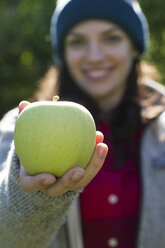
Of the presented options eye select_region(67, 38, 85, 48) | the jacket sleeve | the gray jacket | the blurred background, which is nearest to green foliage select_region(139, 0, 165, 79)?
the blurred background

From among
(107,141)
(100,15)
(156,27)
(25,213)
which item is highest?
(100,15)

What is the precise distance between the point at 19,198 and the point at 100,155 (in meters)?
0.26

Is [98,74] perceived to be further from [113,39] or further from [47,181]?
[47,181]

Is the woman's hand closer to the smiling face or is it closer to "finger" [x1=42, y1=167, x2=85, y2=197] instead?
"finger" [x1=42, y1=167, x2=85, y2=197]

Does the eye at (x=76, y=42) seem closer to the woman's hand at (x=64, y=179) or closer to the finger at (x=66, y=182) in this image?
the woman's hand at (x=64, y=179)

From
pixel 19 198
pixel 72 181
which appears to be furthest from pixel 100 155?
pixel 19 198

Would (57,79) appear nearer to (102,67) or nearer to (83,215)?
(102,67)

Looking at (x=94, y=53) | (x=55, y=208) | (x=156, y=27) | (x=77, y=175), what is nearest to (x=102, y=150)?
(x=77, y=175)

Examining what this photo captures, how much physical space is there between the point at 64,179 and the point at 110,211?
2.13 feet

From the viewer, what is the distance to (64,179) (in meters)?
0.83

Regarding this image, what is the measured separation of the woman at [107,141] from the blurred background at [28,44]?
483 centimetres

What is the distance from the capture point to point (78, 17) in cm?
161

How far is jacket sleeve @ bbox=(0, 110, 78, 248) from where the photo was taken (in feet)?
3.11

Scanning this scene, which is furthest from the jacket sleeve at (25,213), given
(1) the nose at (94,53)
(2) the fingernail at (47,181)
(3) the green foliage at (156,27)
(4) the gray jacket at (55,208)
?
(3) the green foliage at (156,27)
